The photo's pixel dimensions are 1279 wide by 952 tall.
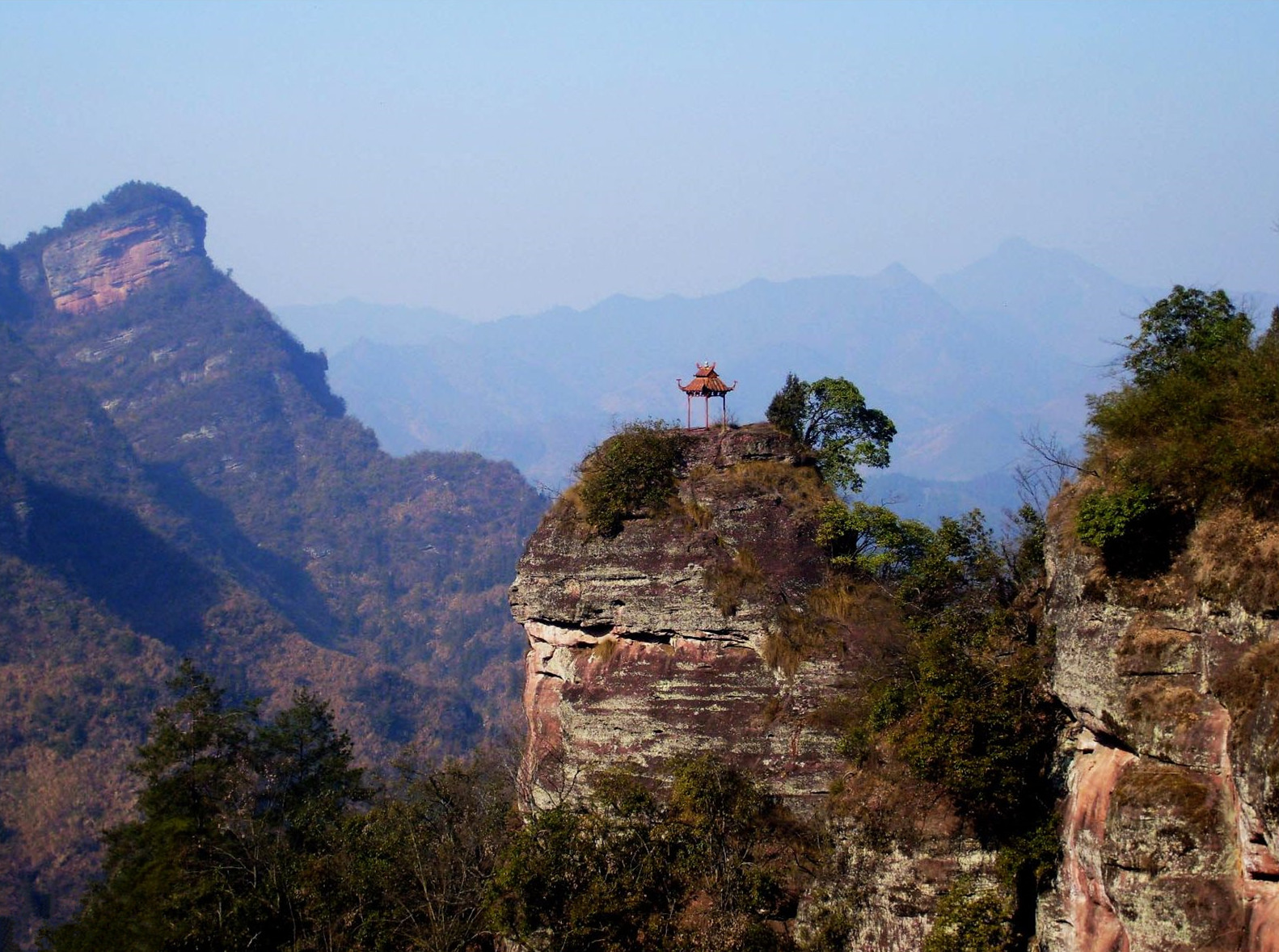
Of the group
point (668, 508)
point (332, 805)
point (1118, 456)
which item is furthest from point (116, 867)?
point (1118, 456)

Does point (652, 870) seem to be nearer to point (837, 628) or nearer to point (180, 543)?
point (837, 628)

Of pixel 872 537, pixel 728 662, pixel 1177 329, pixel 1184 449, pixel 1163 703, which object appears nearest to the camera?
pixel 1163 703

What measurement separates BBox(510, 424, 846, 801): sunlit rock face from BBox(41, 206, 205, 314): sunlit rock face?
185883mm

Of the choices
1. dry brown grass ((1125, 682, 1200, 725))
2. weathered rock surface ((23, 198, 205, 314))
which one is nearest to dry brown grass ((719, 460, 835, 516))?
dry brown grass ((1125, 682, 1200, 725))

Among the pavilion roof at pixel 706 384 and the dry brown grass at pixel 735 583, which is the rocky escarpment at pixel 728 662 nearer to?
the dry brown grass at pixel 735 583

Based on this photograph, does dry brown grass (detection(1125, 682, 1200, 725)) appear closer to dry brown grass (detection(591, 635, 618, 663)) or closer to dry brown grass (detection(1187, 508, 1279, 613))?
dry brown grass (detection(1187, 508, 1279, 613))

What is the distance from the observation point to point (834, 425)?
26203 millimetres

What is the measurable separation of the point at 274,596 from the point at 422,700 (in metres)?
41.1

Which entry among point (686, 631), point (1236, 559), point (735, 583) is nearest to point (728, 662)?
point (686, 631)

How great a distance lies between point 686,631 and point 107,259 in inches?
7581

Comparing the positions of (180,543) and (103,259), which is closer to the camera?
(180,543)

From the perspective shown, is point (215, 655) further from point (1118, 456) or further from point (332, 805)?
point (1118, 456)

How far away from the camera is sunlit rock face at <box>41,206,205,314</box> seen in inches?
7500

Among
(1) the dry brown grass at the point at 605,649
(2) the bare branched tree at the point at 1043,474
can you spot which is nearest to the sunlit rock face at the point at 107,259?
(1) the dry brown grass at the point at 605,649
